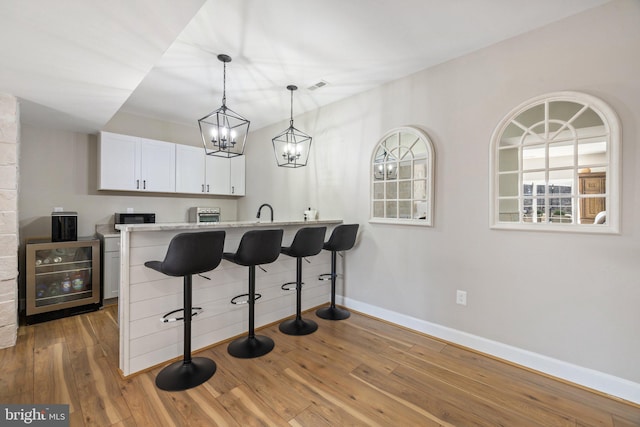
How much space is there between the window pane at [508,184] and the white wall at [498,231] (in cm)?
14

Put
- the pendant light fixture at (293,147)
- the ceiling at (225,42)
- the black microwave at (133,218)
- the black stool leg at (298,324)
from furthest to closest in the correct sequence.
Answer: the black microwave at (133,218) < the pendant light fixture at (293,147) < the black stool leg at (298,324) < the ceiling at (225,42)

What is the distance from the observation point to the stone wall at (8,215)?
2453 millimetres

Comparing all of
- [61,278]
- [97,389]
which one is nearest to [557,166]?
[97,389]

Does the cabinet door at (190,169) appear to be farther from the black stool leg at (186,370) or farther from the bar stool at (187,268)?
the black stool leg at (186,370)

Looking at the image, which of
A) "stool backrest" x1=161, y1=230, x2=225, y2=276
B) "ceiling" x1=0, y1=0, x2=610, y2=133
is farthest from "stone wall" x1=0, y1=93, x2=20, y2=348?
"stool backrest" x1=161, y1=230, x2=225, y2=276

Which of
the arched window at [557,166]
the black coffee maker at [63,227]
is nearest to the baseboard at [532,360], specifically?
the arched window at [557,166]

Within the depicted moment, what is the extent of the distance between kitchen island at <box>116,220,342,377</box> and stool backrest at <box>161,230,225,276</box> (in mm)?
290

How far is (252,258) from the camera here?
7.59ft

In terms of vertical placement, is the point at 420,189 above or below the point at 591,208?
above

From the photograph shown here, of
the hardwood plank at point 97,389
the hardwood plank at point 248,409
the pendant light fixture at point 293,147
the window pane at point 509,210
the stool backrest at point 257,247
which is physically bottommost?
the hardwood plank at point 248,409

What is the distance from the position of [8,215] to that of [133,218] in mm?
1479

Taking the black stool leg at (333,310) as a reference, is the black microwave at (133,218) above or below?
above

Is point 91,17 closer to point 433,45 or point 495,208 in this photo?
point 433,45

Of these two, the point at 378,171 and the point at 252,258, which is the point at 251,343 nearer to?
the point at 252,258
